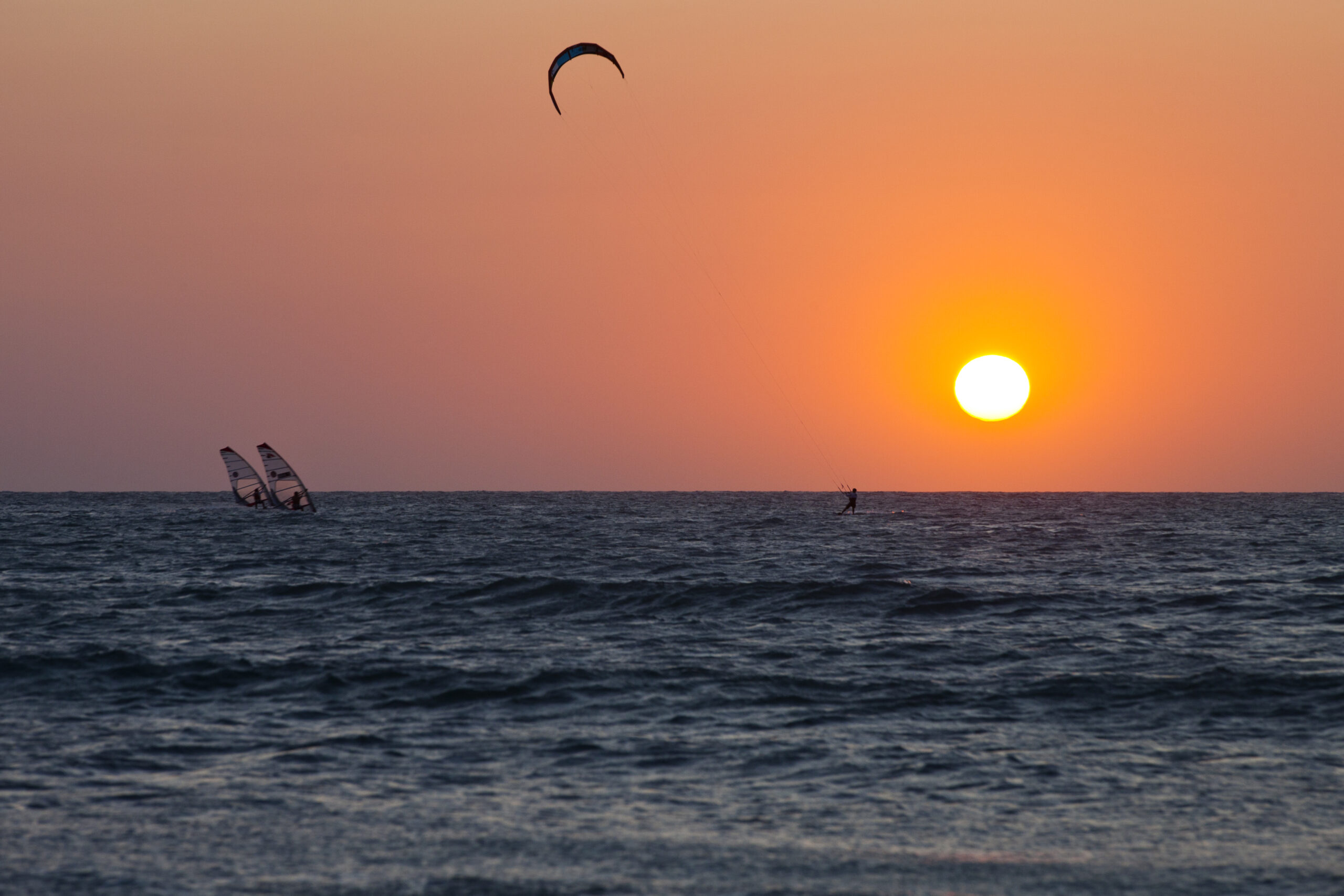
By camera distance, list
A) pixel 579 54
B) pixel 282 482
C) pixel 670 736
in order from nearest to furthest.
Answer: pixel 670 736, pixel 579 54, pixel 282 482

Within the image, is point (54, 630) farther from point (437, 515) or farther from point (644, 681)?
point (437, 515)

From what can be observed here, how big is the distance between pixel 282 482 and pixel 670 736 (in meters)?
78.7

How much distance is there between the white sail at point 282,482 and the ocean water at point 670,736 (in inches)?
2068

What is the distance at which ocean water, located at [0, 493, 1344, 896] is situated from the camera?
9242mm

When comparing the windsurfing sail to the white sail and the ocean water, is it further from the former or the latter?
the ocean water

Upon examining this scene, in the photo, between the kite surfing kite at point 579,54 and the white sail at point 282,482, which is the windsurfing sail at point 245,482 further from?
the kite surfing kite at point 579,54

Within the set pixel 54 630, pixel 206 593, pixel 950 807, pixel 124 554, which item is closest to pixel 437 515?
pixel 124 554

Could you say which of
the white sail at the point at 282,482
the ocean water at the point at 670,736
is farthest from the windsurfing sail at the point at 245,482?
the ocean water at the point at 670,736

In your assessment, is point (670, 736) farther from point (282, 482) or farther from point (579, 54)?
point (282, 482)

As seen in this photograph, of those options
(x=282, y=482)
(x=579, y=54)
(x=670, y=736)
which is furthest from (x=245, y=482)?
(x=670, y=736)

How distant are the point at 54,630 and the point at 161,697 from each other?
753 cm

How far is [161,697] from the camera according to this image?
1595 cm

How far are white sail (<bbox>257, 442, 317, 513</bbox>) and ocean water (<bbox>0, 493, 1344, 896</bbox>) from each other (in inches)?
2068

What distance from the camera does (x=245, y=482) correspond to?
90.1 meters
